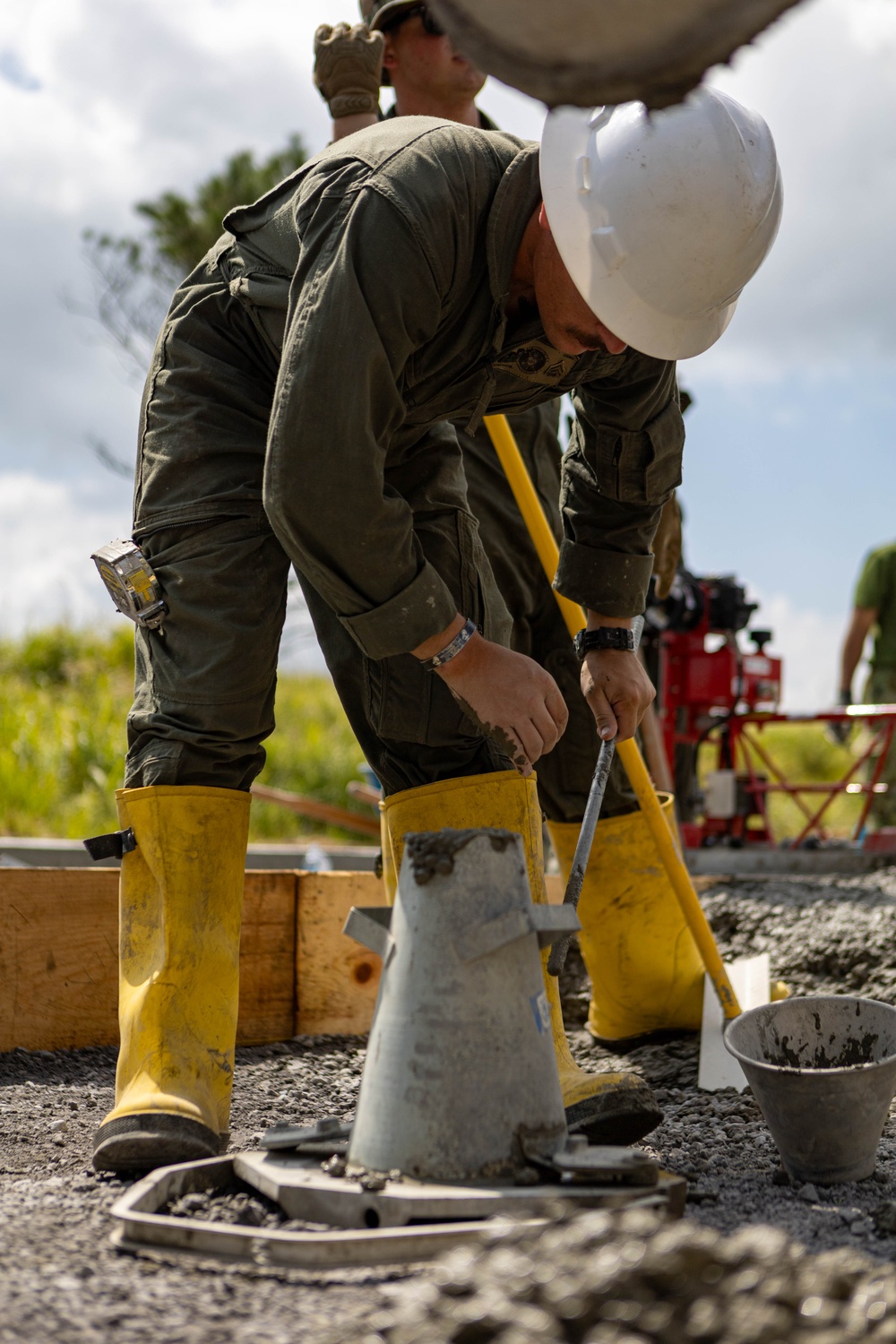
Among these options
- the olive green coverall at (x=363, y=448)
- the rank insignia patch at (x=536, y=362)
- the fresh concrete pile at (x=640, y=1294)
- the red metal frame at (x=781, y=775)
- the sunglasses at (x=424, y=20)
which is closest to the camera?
the fresh concrete pile at (x=640, y=1294)

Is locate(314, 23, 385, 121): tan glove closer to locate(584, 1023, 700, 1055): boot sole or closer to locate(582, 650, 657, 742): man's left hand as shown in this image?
locate(582, 650, 657, 742): man's left hand

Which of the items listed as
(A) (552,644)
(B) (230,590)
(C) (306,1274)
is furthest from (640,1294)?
(A) (552,644)

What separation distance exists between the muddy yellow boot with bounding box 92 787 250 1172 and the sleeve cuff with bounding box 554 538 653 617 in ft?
2.86

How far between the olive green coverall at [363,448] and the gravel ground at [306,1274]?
76 cm

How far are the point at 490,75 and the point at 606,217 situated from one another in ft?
2.13

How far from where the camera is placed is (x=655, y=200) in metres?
2.05

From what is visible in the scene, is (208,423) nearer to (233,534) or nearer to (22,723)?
(233,534)

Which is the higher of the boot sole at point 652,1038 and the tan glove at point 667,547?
the tan glove at point 667,547

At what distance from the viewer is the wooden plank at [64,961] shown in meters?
3.09

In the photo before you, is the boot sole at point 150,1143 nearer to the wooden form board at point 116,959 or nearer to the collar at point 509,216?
the wooden form board at point 116,959

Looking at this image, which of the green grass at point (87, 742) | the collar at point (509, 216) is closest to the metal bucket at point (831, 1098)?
the collar at point (509, 216)

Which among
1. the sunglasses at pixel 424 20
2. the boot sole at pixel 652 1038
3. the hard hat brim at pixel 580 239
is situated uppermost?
the sunglasses at pixel 424 20

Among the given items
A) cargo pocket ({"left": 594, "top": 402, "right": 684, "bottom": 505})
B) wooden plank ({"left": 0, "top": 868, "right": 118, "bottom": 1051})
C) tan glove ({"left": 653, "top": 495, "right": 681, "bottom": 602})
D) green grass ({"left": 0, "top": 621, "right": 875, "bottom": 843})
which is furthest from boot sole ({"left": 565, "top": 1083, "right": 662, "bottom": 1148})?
green grass ({"left": 0, "top": 621, "right": 875, "bottom": 843})

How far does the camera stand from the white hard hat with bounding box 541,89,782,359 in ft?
6.68
